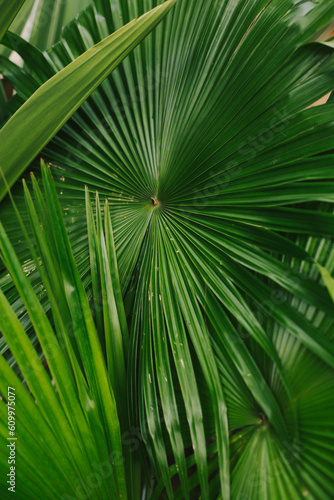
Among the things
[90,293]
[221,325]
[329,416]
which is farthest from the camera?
[90,293]

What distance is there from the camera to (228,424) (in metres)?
0.44

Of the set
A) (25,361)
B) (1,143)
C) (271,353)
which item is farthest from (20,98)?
(271,353)

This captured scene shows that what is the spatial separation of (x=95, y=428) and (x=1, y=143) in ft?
1.60

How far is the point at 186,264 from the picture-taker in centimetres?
53

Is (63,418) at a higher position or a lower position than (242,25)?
lower

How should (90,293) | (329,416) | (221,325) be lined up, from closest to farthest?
(329,416) → (221,325) → (90,293)

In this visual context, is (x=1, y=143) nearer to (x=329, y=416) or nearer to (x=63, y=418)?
(x=63, y=418)

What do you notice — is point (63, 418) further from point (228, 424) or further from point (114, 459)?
point (228, 424)

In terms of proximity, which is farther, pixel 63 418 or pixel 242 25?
pixel 242 25

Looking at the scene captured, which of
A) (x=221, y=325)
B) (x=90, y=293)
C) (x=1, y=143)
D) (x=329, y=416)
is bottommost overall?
(x=329, y=416)

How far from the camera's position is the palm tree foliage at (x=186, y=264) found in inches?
15.3

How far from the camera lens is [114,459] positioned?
42 centimetres

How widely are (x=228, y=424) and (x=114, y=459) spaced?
0.52ft

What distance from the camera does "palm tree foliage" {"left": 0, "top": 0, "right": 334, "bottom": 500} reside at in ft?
1.28
